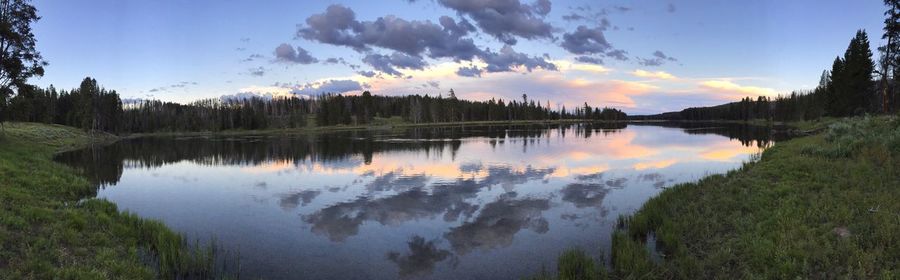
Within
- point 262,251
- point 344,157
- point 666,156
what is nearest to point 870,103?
point 666,156

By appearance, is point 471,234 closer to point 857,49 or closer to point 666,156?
point 666,156

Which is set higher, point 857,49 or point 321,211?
point 857,49

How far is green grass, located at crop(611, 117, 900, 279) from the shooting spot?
1062 cm

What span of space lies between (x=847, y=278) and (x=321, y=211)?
1888cm

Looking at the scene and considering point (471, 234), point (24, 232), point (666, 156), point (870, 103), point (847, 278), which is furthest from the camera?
point (870, 103)

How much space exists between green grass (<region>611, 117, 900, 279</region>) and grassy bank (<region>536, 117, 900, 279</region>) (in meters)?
0.03

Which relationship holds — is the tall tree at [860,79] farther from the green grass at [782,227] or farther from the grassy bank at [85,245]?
the grassy bank at [85,245]

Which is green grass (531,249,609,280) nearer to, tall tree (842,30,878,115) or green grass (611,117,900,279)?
green grass (611,117,900,279)

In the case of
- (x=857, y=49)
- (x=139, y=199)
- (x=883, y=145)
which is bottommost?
(x=139, y=199)

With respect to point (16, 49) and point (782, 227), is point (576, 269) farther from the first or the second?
point (16, 49)

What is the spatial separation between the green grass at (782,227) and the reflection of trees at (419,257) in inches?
208

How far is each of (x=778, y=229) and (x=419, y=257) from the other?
10567 mm

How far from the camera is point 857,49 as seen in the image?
8250 centimetres

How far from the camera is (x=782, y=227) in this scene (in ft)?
43.3
